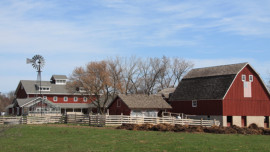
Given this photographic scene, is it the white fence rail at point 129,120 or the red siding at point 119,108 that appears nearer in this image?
the white fence rail at point 129,120

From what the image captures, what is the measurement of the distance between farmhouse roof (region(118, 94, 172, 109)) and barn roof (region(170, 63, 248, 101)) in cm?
257

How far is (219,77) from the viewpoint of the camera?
56.4 meters

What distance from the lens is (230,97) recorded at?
54.3 metres

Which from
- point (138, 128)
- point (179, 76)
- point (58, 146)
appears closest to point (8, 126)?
point (58, 146)

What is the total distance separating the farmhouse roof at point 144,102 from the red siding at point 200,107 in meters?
1.62

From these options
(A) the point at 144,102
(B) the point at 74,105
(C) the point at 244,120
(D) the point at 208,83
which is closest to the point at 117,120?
(A) the point at 144,102

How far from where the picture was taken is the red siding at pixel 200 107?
54.1 metres

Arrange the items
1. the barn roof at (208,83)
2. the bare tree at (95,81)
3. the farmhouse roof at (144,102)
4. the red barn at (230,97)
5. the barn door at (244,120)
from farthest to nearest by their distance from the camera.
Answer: the bare tree at (95,81) → the farmhouse roof at (144,102) → the barn door at (244,120) → the barn roof at (208,83) → the red barn at (230,97)

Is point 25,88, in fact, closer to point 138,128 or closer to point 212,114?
point 212,114

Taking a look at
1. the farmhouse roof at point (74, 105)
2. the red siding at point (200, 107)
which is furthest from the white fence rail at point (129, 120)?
the farmhouse roof at point (74, 105)

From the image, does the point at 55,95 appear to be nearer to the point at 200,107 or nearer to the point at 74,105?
the point at 74,105

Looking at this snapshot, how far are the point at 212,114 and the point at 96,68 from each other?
32.4 meters

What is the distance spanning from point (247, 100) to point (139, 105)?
16.2 m

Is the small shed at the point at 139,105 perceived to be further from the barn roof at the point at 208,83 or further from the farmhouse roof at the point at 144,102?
the barn roof at the point at 208,83
